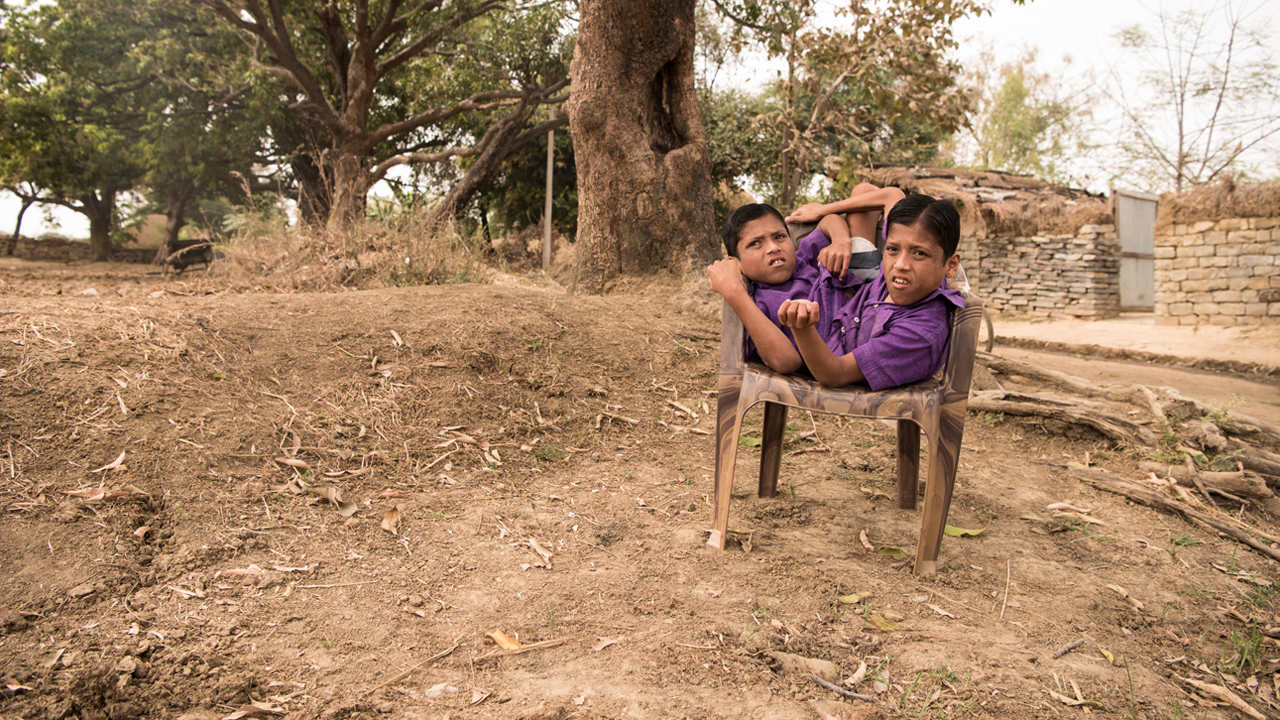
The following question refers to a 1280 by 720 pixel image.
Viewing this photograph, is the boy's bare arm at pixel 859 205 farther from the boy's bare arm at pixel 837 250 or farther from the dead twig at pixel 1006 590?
the dead twig at pixel 1006 590

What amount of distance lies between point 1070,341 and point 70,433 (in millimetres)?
13940

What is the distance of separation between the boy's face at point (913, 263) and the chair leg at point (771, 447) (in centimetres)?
78

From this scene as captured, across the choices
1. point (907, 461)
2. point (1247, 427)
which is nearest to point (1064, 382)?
point (1247, 427)

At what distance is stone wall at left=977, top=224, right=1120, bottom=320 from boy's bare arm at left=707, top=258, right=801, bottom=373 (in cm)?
1496

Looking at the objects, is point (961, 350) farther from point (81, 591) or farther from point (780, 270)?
point (81, 591)

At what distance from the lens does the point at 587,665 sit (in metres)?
1.87

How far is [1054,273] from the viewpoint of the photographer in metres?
15.0

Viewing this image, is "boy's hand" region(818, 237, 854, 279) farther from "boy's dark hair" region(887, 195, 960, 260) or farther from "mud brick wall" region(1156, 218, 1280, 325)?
"mud brick wall" region(1156, 218, 1280, 325)

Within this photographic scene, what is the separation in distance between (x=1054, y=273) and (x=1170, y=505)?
13661mm

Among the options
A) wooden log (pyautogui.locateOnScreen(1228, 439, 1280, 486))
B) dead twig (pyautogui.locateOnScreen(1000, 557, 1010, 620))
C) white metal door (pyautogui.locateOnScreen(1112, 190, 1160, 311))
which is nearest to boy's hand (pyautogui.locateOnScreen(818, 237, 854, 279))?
dead twig (pyautogui.locateOnScreen(1000, 557, 1010, 620))

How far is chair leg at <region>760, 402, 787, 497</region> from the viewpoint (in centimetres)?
297

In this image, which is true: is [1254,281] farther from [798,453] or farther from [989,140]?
[989,140]

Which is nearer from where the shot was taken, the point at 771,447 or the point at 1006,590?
the point at 1006,590

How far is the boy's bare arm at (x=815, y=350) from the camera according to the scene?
2.12 m
